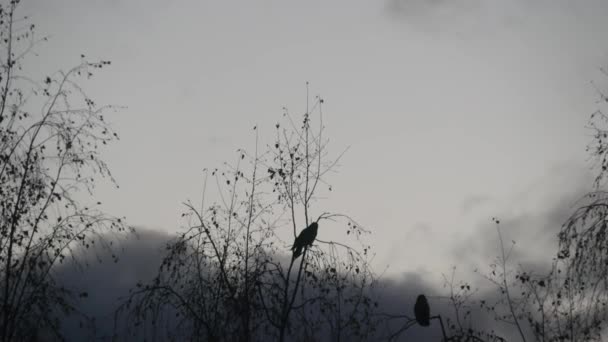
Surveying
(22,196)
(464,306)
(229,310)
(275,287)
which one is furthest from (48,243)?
(464,306)

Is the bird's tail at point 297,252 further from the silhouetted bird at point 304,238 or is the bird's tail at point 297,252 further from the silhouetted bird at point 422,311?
the silhouetted bird at point 422,311

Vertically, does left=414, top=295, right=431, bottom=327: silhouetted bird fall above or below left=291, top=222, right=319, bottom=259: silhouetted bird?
below

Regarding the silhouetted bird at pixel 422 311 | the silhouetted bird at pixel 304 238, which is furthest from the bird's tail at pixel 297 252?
the silhouetted bird at pixel 422 311

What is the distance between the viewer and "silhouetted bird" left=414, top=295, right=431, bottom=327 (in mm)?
4676

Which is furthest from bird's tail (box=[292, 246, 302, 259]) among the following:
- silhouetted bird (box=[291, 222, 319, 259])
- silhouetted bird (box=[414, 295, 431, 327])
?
silhouetted bird (box=[414, 295, 431, 327])

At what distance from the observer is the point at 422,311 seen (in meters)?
4.76

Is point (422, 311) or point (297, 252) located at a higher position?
point (297, 252)

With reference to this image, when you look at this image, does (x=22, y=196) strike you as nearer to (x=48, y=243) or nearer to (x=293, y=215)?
(x=48, y=243)

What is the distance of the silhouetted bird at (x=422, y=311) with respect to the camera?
15.3 ft

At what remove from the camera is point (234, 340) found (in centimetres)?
716

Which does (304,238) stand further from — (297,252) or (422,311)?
(422,311)

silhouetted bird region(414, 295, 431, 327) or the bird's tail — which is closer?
silhouetted bird region(414, 295, 431, 327)

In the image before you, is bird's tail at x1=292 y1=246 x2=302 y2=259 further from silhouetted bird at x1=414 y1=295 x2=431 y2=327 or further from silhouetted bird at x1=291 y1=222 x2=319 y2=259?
silhouetted bird at x1=414 y1=295 x2=431 y2=327

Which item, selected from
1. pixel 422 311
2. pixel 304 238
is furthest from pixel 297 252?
pixel 422 311
